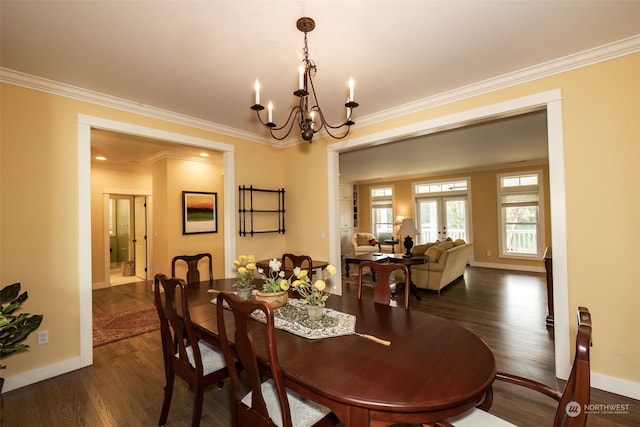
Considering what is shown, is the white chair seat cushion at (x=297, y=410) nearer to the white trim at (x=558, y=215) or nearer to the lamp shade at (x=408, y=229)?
the white trim at (x=558, y=215)

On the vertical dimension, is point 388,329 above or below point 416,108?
below

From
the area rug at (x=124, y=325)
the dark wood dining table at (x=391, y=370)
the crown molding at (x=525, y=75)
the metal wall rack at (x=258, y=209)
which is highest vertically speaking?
the crown molding at (x=525, y=75)

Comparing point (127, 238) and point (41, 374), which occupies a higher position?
point (127, 238)

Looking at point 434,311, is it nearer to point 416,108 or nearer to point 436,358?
point 416,108

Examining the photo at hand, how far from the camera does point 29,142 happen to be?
246 centimetres

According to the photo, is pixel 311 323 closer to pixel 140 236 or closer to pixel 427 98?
pixel 427 98

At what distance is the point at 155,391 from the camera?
7.52ft

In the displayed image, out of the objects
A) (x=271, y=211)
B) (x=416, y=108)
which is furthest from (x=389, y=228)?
(x=416, y=108)

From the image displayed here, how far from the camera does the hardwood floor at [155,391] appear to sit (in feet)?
6.46

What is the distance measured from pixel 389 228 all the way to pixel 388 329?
8.30 m

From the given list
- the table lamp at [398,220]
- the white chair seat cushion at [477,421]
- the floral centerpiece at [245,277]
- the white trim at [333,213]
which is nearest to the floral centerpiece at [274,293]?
the floral centerpiece at [245,277]

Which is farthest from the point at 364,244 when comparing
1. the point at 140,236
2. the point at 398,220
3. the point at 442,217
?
the point at 140,236

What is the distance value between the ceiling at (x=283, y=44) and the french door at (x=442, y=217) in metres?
6.02

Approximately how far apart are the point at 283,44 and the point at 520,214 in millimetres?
7522
